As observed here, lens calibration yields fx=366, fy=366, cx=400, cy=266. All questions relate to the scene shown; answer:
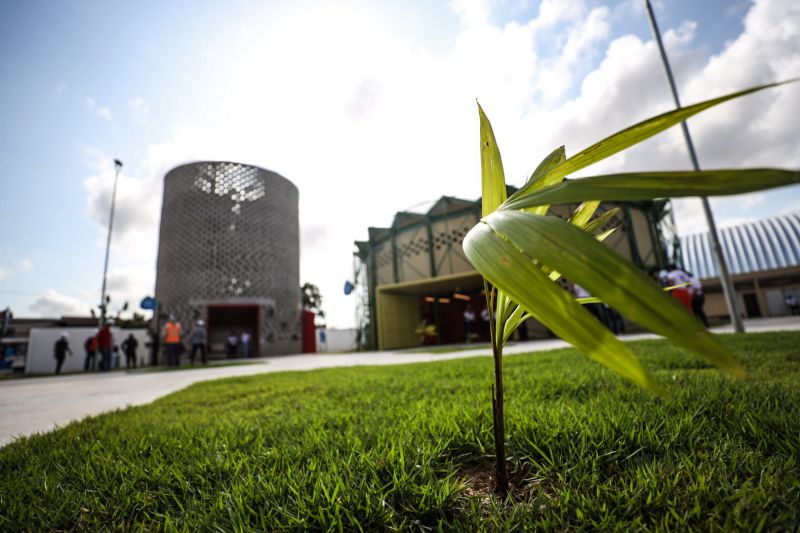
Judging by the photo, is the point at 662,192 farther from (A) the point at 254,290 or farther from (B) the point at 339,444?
(A) the point at 254,290

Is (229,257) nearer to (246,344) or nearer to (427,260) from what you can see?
(246,344)

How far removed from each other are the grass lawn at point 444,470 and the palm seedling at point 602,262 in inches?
21.5

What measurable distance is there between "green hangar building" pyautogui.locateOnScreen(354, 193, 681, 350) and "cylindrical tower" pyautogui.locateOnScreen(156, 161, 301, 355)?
175 inches

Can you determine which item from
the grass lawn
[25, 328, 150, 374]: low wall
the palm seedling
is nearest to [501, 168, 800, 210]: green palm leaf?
the palm seedling

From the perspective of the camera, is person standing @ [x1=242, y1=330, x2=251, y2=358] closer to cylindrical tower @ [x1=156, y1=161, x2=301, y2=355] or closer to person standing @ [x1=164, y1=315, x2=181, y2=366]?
cylindrical tower @ [x1=156, y1=161, x2=301, y2=355]

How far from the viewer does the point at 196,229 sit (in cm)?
1888

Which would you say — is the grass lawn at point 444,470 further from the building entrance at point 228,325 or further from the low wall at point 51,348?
the building entrance at point 228,325

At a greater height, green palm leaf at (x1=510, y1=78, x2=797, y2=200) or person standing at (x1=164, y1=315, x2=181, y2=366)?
green palm leaf at (x1=510, y1=78, x2=797, y2=200)

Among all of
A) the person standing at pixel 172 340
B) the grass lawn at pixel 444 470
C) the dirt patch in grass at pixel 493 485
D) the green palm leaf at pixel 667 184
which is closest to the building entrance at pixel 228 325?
the person standing at pixel 172 340

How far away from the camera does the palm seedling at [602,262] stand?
43cm

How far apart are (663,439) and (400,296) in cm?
1739

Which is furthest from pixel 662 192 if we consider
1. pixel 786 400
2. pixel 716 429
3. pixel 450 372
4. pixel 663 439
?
pixel 450 372

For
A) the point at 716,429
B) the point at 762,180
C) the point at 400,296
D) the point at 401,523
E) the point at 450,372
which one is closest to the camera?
the point at 762,180

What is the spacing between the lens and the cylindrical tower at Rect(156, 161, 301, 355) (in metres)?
18.4
